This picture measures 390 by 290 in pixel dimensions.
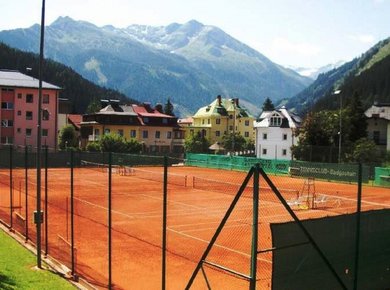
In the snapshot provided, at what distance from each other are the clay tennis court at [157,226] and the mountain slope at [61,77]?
132 meters

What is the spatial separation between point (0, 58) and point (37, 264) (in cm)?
16414

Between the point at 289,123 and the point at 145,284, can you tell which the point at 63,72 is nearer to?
the point at 289,123

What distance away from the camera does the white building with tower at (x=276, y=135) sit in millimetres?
80438

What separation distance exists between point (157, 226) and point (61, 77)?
555 ft

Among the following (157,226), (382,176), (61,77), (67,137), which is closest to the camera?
(157,226)

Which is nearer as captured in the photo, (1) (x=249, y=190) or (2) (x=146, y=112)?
(1) (x=249, y=190)

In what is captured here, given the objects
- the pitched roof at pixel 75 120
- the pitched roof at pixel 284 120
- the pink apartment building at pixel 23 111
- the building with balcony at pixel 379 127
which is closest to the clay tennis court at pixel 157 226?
the building with balcony at pixel 379 127

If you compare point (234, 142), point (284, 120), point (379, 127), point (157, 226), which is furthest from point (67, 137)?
point (157, 226)

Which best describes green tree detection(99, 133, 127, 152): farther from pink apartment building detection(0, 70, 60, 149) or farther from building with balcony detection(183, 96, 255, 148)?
building with balcony detection(183, 96, 255, 148)

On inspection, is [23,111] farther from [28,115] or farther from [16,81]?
[16,81]

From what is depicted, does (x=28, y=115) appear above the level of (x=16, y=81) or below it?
below

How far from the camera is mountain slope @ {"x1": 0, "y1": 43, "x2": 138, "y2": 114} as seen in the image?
16712 centimetres

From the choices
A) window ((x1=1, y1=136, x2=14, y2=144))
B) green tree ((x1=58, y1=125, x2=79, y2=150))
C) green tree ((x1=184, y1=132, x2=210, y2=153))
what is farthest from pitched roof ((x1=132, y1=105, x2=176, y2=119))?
window ((x1=1, y1=136, x2=14, y2=144))

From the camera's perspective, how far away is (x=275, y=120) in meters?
81.9
